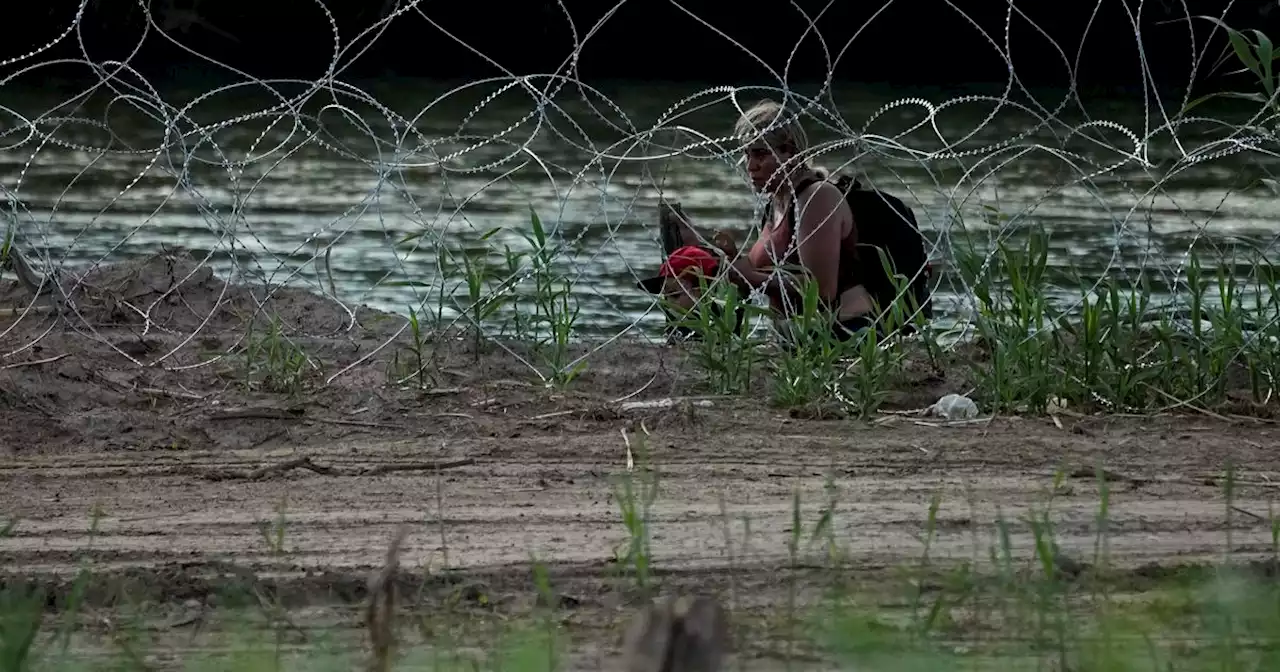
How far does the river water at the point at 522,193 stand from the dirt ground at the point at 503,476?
1.41ft

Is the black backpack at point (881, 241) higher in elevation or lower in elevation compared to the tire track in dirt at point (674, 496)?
higher

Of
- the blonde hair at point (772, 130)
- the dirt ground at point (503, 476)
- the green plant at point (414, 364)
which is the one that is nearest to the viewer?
the dirt ground at point (503, 476)

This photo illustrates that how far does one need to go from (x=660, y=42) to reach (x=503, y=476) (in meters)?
20.8

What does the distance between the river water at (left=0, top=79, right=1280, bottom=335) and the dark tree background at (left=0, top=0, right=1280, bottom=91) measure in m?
4.29

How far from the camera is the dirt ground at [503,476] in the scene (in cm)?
409

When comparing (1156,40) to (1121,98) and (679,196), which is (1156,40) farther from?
(679,196)

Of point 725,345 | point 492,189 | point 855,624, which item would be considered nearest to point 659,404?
point 725,345

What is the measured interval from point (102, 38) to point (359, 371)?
18.3 m

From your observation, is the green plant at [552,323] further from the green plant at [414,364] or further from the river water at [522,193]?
the green plant at [414,364]

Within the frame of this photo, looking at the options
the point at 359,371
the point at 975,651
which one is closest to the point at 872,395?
the point at 359,371

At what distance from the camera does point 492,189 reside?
44.0ft

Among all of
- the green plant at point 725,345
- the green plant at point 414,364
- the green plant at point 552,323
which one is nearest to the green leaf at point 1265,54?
the green plant at point 725,345

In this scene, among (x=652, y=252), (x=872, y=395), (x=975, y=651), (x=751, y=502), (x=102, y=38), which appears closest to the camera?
(x=975, y=651)

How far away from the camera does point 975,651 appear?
3.38 meters
